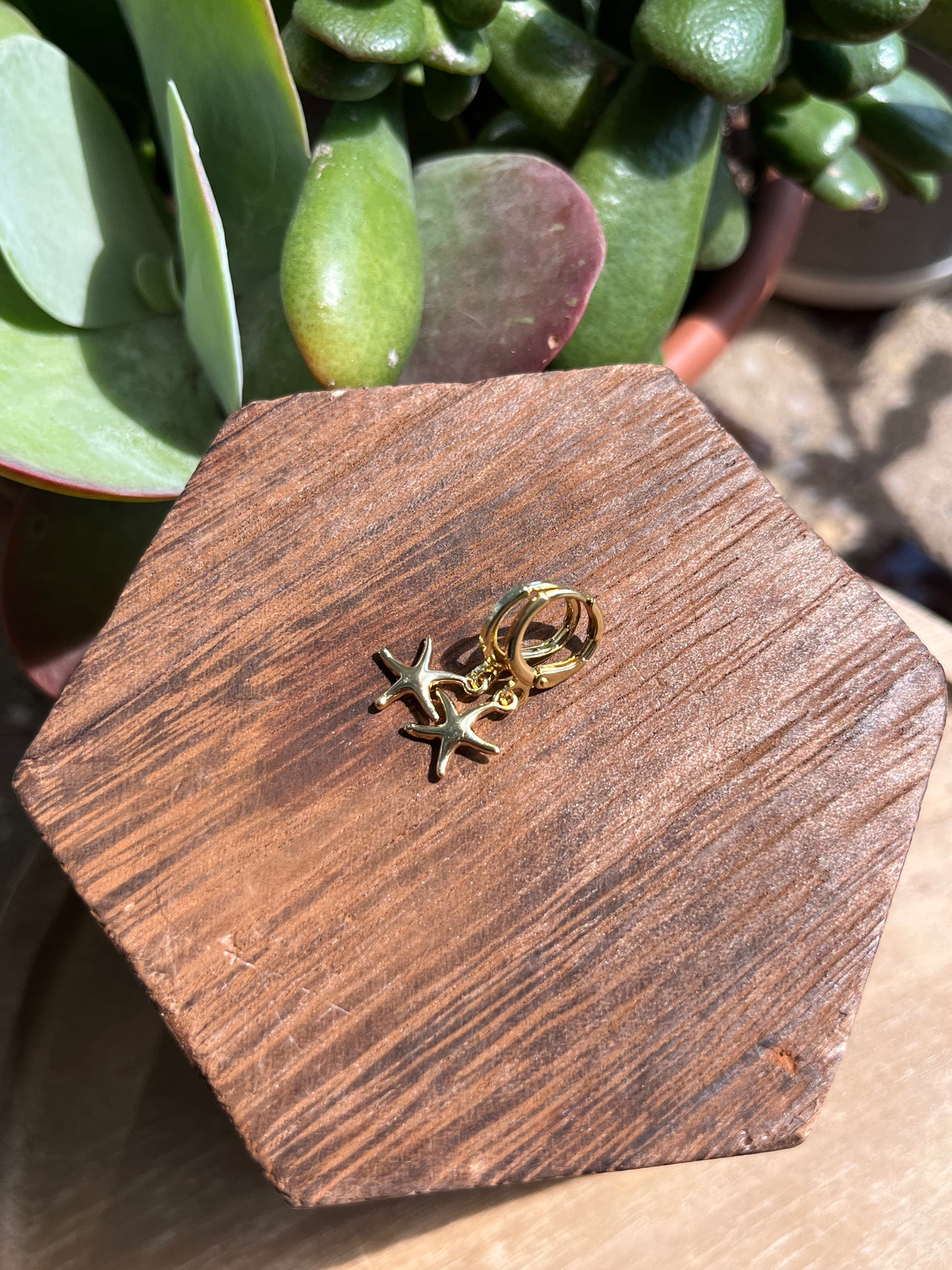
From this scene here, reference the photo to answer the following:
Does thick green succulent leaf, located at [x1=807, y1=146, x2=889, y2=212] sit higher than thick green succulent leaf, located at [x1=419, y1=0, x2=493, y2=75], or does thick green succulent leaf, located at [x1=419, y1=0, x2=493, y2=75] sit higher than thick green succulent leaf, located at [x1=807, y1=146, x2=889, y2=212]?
thick green succulent leaf, located at [x1=419, y1=0, x2=493, y2=75]

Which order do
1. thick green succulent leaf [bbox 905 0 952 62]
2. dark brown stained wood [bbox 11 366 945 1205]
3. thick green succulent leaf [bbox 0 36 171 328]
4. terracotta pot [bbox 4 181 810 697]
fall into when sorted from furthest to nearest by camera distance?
terracotta pot [bbox 4 181 810 697] < thick green succulent leaf [bbox 905 0 952 62] < thick green succulent leaf [bbox 0 36 171 328] < dark brown stained wood [bbox 11 366 945 1205]

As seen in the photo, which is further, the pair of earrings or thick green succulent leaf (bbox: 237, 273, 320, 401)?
thick green succulent leaf (bbox: 237, 273, 320, 401)

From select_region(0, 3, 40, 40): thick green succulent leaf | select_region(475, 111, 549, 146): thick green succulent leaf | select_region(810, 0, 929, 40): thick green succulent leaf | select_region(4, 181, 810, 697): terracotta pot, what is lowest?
select_region(4, 181, 810, 697): terracotta pot

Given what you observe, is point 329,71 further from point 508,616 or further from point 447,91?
point 508,616

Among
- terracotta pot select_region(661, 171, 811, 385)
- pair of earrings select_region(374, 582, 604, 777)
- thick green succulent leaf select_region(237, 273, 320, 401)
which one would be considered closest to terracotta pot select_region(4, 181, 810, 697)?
terracotta pot select_region(661, 171, 811, 385)

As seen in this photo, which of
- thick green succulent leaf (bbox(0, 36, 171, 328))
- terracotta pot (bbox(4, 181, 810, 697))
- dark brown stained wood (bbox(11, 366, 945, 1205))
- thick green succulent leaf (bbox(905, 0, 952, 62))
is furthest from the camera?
terracotta pot (bbox(4, 181, 810, 697))

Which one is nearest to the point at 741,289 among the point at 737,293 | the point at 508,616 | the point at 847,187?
the point at 737,293

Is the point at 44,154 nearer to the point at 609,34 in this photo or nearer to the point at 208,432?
the point at 208,432

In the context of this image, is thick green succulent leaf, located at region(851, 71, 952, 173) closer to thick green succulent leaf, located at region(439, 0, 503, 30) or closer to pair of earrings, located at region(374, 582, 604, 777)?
thick green succulent leaf, located at region(439, 0, 503, 30)

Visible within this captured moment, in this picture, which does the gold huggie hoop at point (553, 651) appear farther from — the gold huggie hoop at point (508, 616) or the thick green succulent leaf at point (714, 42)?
the thick green succulent leaf at point (714, 42)

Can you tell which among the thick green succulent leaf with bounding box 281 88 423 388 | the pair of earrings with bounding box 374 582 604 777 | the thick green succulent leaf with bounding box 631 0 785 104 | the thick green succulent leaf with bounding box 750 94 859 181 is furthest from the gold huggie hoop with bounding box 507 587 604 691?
the thick green succulent leaf with bounding box 750 94 859 181
